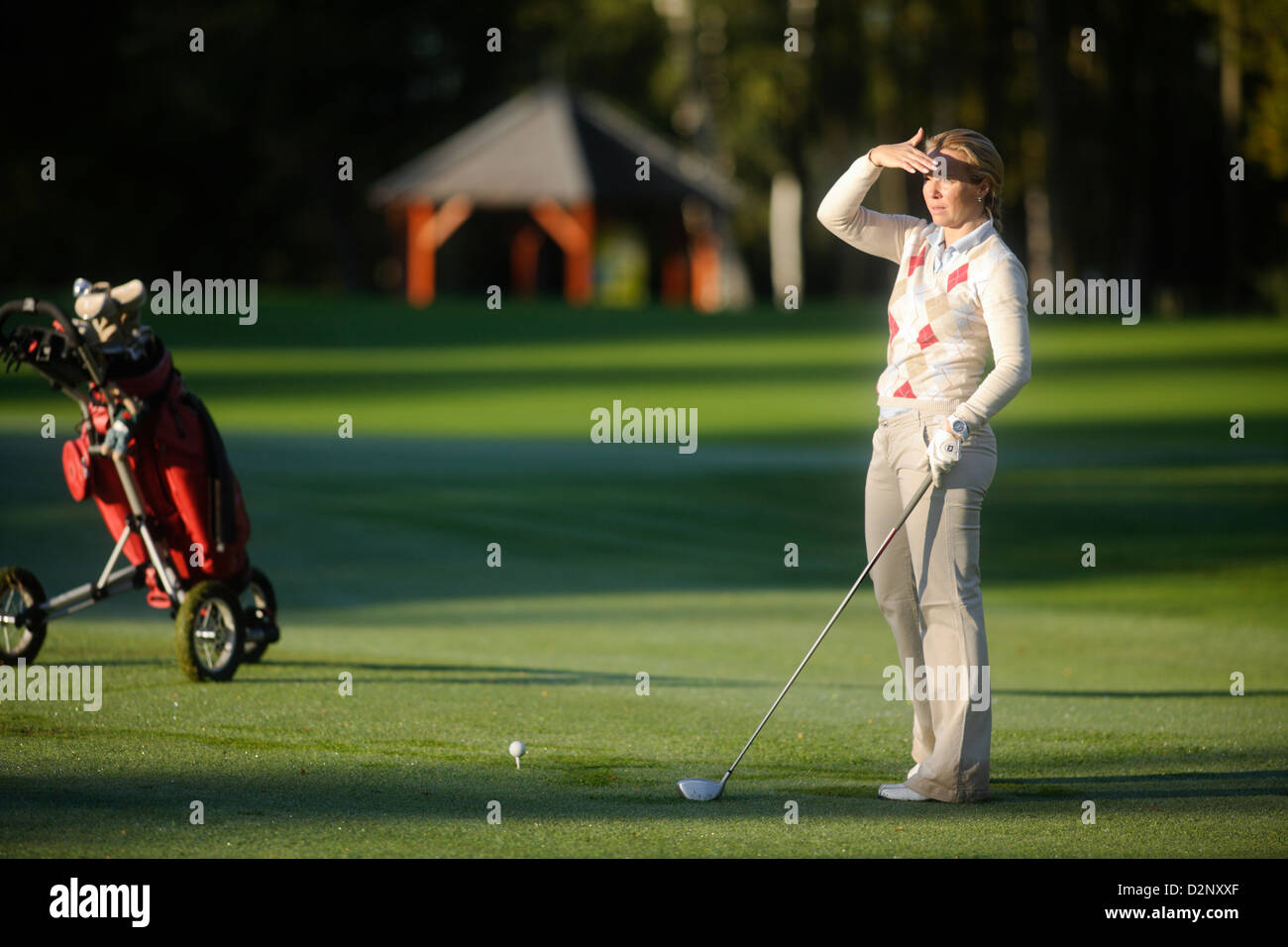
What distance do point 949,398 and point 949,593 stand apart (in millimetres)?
692

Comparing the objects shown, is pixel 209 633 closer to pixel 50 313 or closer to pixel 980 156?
pixel 50 313

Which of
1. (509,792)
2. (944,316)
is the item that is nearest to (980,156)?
(944,316)

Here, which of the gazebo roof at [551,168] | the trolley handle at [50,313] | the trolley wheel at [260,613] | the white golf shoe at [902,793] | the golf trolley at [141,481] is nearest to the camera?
the white golf shoe at [902,793]

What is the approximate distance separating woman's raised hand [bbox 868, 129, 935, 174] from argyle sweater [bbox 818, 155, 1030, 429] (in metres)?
0.13

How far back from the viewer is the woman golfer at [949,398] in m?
6.43

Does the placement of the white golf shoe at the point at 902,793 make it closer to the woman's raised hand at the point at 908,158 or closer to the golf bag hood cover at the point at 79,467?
the woman's raised hand at the point at 908,158

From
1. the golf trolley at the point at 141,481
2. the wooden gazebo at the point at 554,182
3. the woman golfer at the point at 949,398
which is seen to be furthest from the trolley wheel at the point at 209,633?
the wooden gazebo at the point at 554,182

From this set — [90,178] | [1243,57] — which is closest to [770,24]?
[1243,57]

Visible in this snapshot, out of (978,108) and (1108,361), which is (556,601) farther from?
(978,108)

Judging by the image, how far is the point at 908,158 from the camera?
21.1 feet

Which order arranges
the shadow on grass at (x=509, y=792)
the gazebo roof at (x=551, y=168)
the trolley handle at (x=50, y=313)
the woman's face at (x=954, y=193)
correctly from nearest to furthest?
1. the shadow on grass at (x=509, y=792)
2. the woman's face at (x=954, y=193)
3. the trolley handle at (x=50, y=313)
4. the gazebo roof at (x=551, y=168)

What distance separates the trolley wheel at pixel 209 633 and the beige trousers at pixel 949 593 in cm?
335

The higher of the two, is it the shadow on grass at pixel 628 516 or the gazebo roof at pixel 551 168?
the gazebo roof at pixel 551 168

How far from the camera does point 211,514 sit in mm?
8734
